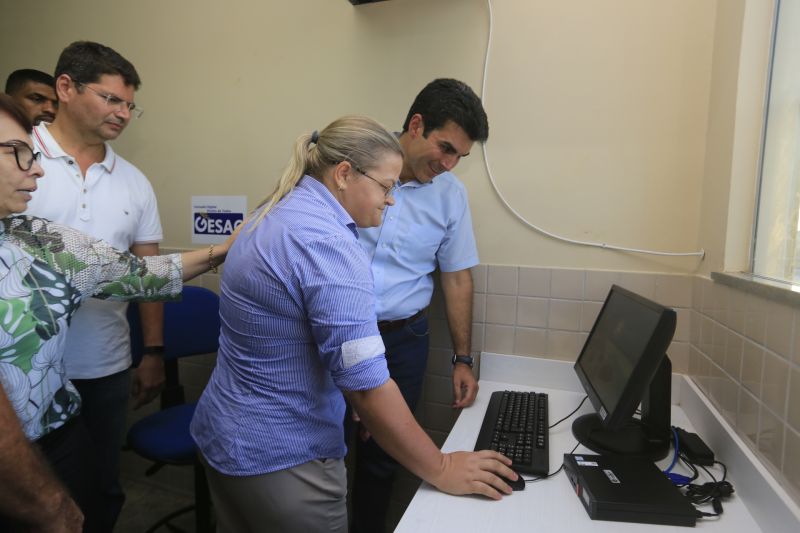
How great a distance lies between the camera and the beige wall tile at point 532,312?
171 centimetres

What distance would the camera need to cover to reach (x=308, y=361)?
0.96 metres

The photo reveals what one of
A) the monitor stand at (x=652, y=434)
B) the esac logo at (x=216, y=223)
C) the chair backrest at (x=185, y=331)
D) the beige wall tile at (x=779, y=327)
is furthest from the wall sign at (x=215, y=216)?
the beige wall tile at (x=779, y=327)

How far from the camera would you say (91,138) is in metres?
1.56

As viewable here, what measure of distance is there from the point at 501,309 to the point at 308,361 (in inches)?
39.5

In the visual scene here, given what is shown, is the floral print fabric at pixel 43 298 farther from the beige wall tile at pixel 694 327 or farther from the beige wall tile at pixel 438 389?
the beige wall tile at pixel 694 327

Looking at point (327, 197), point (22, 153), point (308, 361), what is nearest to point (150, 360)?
point (22, 153)

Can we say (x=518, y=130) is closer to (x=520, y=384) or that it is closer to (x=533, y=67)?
(x=533, y=67)

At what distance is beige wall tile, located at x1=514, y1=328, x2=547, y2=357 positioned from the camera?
172 centimetres

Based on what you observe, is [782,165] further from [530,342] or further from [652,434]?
[530,342]

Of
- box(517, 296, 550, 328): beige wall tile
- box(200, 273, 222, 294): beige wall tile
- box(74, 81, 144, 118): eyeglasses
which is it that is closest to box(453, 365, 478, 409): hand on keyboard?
box(517, 296, 550, 328): beige wall tile

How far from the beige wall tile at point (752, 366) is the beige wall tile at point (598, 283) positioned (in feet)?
1.84

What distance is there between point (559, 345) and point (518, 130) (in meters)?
0.82

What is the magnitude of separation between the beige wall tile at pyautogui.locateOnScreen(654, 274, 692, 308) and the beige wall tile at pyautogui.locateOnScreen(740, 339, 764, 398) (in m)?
0.50

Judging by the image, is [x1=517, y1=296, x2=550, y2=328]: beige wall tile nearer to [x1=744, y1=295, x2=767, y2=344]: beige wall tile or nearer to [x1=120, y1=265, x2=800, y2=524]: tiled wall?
[x1=120, y1=265, x2=800, y2=524]: tiled wall
